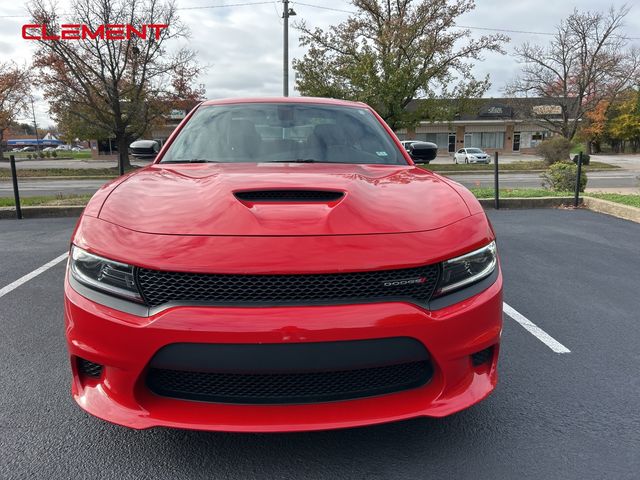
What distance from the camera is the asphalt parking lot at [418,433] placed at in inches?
77.0

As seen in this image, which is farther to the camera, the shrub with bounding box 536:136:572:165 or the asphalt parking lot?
the shrub with bounding box 536:136:572:165

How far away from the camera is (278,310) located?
5.51 feet

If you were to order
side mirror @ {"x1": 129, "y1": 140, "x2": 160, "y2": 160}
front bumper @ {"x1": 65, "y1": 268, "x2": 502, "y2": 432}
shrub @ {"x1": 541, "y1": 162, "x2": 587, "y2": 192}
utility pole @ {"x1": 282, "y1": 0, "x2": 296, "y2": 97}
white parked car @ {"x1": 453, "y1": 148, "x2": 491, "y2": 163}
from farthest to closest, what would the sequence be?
white parked car @ {"x1": 453, "y1": 148, "x2": 491, "y2": 163} → utility pole @ {"x1": 282, "y1": 0, "x2": 296, "y2": 97} → shrub @ {"x1": 541, "y1": 162, "x2": 587, "y2": 192} → side mirror @ {"x1": 129, "y1": 140, "x2": 160, "y2": 160} → front bumper @ {"x1": 65, "y1": 268, "x2": 502, "y2": 432}

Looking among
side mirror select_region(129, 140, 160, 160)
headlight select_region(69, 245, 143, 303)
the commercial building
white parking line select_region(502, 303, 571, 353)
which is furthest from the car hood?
the commercial building

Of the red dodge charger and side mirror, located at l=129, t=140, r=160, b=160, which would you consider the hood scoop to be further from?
side mirror, located at l=129, t=140, r=160, b=160

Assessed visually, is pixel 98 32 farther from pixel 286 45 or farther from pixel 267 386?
pixel 267 386

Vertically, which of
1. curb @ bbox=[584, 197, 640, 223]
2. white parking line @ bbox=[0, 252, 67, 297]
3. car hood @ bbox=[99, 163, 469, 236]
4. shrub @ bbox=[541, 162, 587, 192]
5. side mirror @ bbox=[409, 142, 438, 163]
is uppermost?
side mirror @ bbox=[409, 142, 438, 163]

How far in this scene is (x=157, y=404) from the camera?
5.78ft

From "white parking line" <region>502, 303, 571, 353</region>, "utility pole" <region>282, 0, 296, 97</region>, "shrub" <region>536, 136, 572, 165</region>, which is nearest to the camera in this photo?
"white parking line" <region>502, 303, 571, 353</region>

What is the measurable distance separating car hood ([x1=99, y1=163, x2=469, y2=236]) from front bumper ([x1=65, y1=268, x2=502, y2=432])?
1.05 ft

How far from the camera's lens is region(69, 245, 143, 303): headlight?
69.2 inches

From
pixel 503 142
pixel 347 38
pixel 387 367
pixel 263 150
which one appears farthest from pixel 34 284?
pixel 503 142

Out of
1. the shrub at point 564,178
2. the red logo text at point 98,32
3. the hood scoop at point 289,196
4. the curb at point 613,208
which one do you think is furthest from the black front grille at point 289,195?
the red logo text at point 98,32

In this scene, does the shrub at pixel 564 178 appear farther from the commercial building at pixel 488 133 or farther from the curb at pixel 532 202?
the commercial building at pixel 488 133
